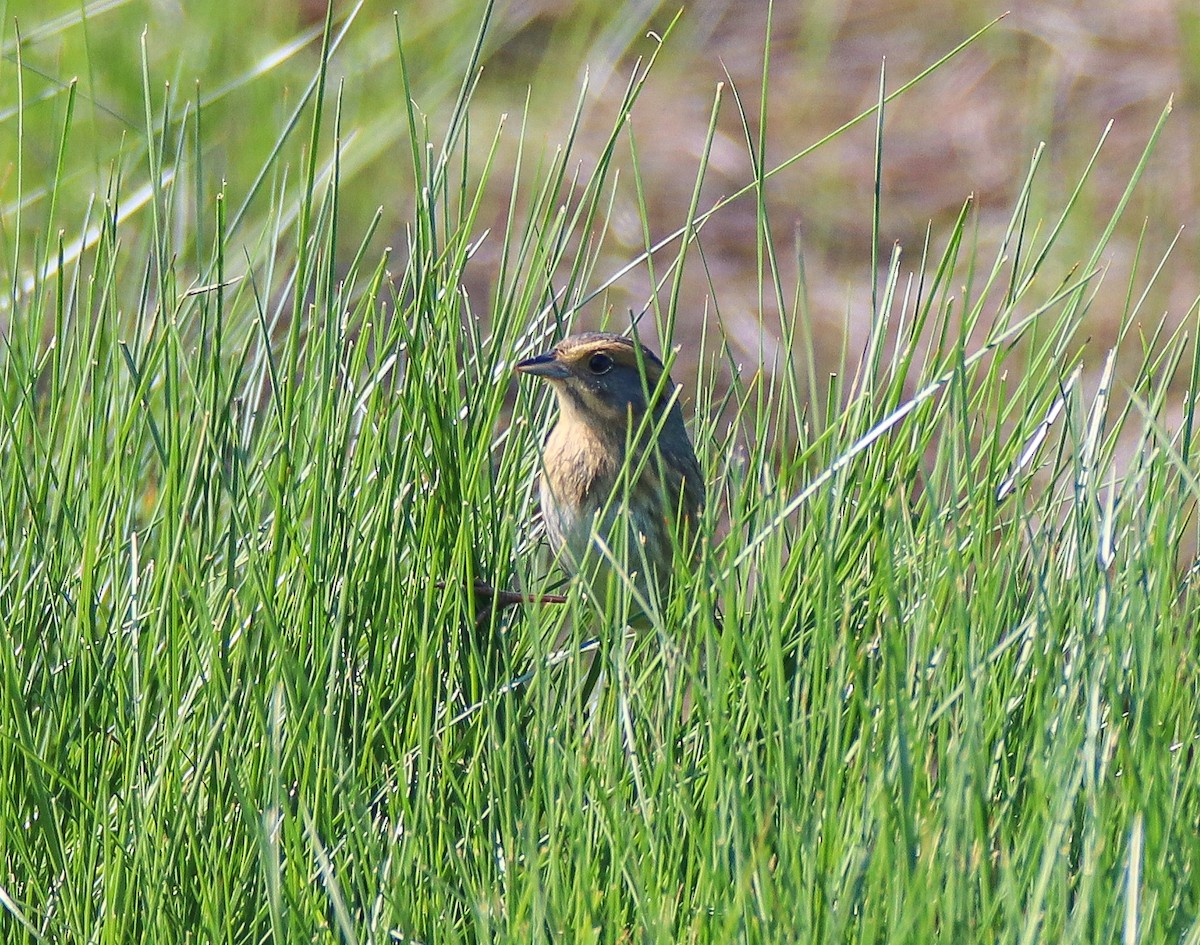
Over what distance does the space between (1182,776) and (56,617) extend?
1.41 metres

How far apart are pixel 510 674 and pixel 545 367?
684mm

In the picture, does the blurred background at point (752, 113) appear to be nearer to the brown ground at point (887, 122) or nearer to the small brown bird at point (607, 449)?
the brown ground at point (887, 122)

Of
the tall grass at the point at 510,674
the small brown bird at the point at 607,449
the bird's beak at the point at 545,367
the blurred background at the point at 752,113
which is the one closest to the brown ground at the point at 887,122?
the blurred background at the point at 752,113

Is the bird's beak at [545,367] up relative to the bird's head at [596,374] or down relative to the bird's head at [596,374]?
up

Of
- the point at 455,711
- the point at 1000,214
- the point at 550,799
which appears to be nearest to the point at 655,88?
the point at 1000,214

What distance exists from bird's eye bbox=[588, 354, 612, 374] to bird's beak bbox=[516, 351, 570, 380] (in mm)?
95

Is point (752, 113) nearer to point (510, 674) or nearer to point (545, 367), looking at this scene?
point (545, 367)

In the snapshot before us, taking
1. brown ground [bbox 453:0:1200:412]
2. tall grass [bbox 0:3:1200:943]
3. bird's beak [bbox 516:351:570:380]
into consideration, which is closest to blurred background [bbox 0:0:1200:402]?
brown ground [bbox 453:0:1200:412]

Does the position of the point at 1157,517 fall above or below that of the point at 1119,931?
above

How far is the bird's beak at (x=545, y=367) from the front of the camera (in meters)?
2.72

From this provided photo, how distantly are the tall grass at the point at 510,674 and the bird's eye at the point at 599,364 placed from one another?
0.23 m

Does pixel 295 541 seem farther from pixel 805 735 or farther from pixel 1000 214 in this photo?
pixel 1000 214

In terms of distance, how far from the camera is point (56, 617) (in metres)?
2.24

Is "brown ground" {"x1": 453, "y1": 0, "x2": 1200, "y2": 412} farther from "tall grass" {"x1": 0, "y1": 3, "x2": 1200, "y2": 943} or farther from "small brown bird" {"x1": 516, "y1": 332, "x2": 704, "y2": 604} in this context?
"tall grass" {"x1": 0, "y1": 3, "x2": 1200, "y2": 943}
